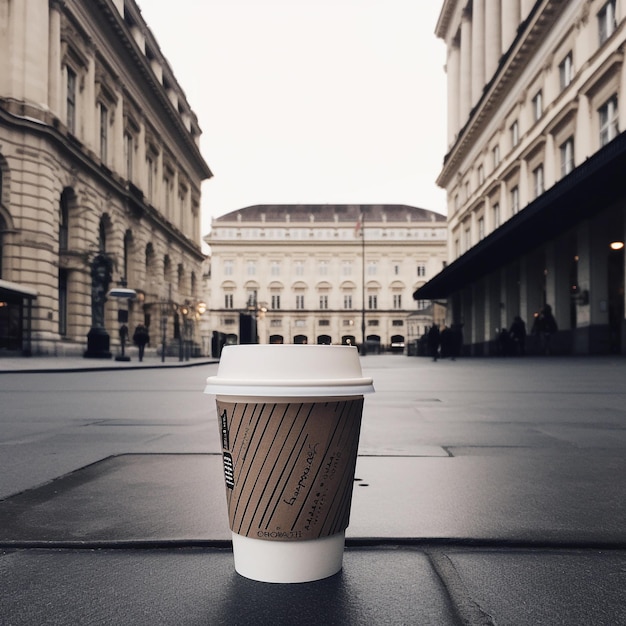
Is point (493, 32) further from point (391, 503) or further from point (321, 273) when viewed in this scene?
point (321, 273)

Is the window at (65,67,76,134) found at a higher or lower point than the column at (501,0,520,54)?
lower

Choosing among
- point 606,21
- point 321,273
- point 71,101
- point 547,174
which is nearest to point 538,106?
point 547,174

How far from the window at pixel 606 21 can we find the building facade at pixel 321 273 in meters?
61.9

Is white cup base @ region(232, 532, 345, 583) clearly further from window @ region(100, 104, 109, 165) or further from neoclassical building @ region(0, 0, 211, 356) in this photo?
window @ region(100, 104, 109, 165)

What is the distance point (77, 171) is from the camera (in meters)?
28.3

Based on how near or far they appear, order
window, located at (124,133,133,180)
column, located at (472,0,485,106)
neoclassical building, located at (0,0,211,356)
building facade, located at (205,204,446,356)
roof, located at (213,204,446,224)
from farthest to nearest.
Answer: roof, located at (213,204,446,224) → building facade, located at (205,204,446,356) → column, located at (472,0,485,106) → window, located at (124,133,133,180) → neoclassical building, located at (0,0,211,356)

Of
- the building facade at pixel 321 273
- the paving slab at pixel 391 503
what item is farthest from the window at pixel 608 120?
the building facade at pixel 321 273

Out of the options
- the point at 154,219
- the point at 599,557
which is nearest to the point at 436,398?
the point at 599,557

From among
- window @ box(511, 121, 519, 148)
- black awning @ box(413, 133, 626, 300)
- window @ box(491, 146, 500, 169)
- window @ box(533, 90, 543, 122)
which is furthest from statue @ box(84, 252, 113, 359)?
window @ box(491, 146, 500, 169)

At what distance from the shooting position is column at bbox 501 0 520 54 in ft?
104

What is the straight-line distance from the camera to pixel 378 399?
7.27 meters

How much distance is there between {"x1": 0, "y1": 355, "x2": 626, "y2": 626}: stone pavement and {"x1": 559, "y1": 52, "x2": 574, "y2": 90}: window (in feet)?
77.9

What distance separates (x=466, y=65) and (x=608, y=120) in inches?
935

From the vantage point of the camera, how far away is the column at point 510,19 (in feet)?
104
